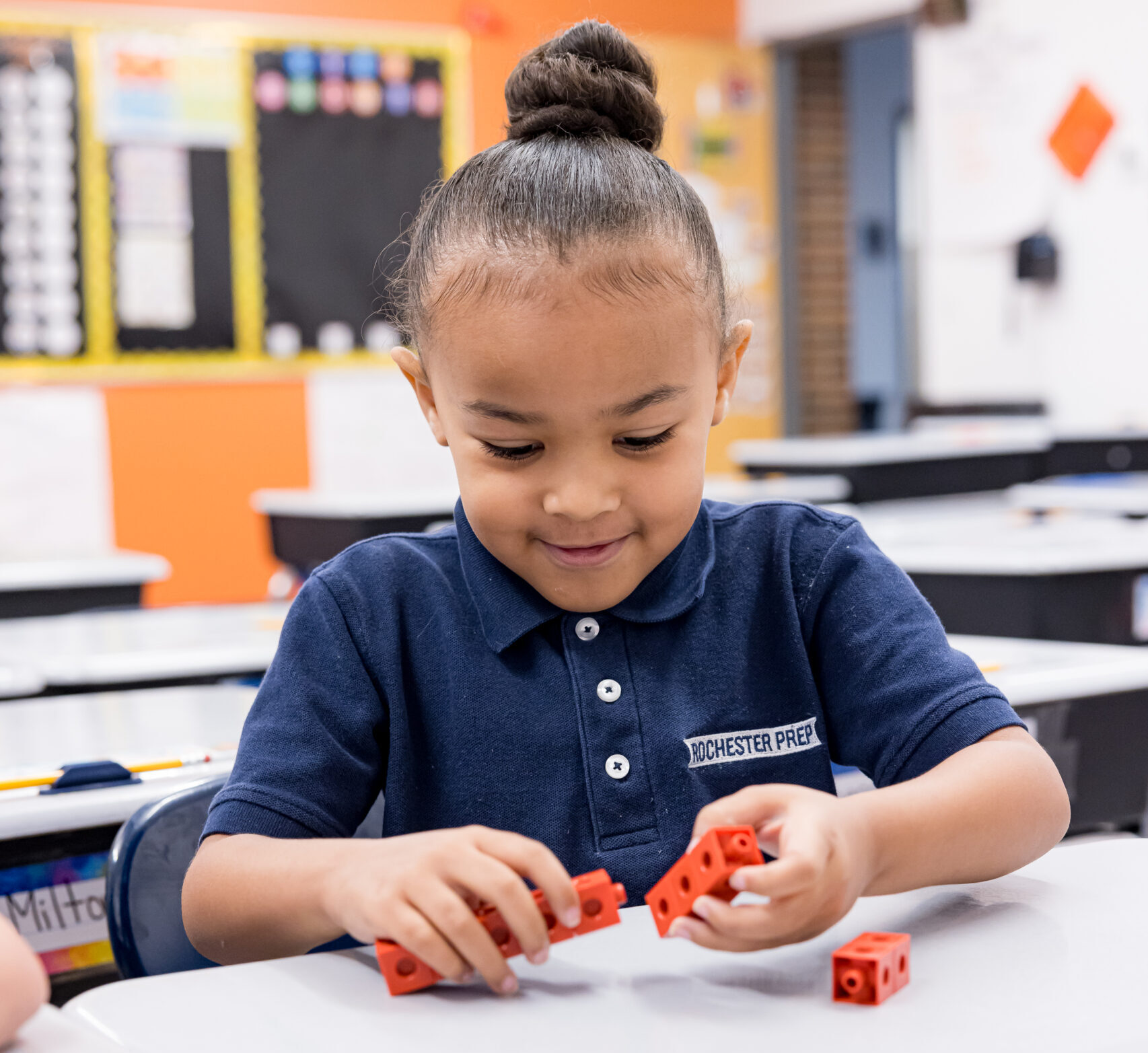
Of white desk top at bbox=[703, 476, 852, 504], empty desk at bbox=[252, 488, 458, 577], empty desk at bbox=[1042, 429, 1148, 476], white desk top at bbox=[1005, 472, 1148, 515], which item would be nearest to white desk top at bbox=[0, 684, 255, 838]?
empty desk at bbox=[252, 488, 458, 577]

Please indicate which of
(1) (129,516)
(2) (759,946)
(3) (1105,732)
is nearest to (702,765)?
(2) (759,946)

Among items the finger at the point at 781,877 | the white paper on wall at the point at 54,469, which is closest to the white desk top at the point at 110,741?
the finger at the point at 781,877

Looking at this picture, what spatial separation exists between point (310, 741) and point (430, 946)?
29cm

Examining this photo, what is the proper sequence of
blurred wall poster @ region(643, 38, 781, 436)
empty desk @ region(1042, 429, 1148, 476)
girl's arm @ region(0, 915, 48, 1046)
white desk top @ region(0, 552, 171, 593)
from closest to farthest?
1. girl's arm @ region(0, 915, 48, 1046)
2. white desk top @ region(0, 552, 171, 593)
3. empty desk @ region(1042, 429, 1148, 476)
4. blurred wall poster @ region(643, 38, 781, 436)

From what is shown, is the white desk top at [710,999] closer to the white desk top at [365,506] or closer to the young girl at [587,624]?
the young girl at [587,624]

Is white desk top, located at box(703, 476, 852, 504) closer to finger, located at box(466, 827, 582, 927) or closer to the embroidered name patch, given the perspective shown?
the embroidered name patch

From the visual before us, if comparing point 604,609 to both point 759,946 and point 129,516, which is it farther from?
point 129,516

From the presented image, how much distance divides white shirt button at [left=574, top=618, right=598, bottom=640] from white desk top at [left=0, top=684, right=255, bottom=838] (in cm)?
29

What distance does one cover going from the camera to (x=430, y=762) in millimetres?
1010

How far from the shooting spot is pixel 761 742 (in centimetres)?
103

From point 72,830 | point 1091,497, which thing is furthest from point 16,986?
point 1091,497

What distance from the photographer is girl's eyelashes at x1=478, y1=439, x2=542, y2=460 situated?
0.89 metres

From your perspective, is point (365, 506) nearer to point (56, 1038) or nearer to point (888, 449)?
point (888, 449)

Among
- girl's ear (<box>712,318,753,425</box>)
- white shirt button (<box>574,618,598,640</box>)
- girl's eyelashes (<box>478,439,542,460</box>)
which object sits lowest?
white shirt button (<box>574,618,598,640</box>)
